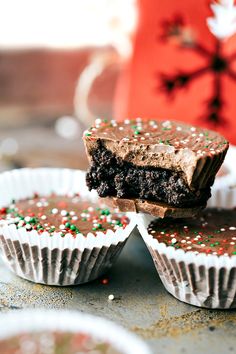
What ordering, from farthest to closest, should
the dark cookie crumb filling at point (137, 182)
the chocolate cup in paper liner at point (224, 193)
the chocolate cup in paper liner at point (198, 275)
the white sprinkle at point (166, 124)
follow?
the chocolate cup in paper liner at point (224, 193), the white sprinkle at point (166, 124), the dark cookie crumb filling at point (137, 182), the chocolate cup in paper liner at point (198, 275)

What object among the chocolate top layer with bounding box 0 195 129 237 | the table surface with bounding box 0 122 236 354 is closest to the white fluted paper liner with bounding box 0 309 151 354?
the table surface with bounding box 0 122 236 354

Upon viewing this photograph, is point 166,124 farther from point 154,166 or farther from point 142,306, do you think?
point 142,306

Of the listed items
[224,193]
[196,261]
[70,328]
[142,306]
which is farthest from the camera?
[224,193]

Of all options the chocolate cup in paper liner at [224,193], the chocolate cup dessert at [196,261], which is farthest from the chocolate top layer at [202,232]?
the chocolate cup in paper liner at [224,193]

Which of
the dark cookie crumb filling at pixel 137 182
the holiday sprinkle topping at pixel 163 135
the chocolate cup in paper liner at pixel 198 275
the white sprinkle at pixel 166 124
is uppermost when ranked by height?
Answer: the holiday sprinkle topping at pixel 163 135

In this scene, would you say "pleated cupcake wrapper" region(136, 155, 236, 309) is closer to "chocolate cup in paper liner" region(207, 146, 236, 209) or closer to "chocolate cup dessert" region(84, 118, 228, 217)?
"chocolate cup dessert" region(84, 118, 228, 217)

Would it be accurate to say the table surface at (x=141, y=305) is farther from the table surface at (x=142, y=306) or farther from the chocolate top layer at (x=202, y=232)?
the chocolate top layer at (x=202, y=232)

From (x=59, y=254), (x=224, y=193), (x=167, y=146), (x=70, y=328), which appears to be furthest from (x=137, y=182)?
(x=70, y=328)

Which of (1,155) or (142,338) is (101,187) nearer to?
(142,338)
